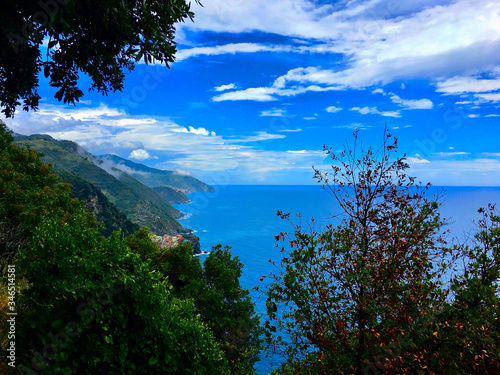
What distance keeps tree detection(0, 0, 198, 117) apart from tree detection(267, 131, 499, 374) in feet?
22.2

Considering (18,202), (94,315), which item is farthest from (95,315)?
(18,202)

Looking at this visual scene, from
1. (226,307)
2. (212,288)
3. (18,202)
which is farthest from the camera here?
(226,307)

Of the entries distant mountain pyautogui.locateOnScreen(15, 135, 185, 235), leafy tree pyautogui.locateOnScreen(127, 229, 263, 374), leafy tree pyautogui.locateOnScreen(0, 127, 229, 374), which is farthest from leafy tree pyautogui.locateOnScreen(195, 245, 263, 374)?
distant mountain pyautogui.locateOnScreen(15, 135, 185, 235)

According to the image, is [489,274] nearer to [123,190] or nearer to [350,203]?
[350,203]

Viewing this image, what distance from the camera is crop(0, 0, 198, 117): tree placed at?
638cm

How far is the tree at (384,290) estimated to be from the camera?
5273 mm

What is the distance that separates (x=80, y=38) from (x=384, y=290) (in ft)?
37.7

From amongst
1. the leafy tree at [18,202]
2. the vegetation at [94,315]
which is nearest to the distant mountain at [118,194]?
the leafy tree at [18,202]

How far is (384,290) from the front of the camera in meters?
6.44

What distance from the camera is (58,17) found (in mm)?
5914

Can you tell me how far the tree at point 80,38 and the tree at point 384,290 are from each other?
22.2 feet

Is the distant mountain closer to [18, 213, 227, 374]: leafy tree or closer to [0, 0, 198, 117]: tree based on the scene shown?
[0, 0, 198, 117]: tree

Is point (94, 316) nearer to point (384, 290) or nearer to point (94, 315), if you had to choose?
point (94, 315)

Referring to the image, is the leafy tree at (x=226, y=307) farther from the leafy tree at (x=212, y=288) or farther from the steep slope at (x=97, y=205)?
the steep slope at (x=97, y=205)
